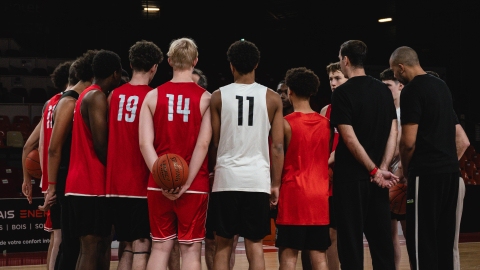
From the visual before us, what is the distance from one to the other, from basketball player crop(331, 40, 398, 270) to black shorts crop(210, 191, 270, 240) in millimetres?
603

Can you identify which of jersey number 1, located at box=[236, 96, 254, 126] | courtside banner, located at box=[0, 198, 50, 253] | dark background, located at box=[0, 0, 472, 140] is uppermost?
dark background, located at box=[0, 0, 472, 140]

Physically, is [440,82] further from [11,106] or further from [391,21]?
[391,21]

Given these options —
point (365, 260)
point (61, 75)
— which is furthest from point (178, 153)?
point (365, 260)

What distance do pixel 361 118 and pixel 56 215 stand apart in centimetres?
267

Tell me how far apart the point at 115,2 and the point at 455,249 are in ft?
48.5

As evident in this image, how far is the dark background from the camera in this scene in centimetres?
1703

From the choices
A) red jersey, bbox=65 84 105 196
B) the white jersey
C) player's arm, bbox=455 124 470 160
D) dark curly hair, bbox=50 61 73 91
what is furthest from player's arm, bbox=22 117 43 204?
player's arm, bbox=455 124 470 160

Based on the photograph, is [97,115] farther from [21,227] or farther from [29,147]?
[21,227]

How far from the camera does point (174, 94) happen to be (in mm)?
4527

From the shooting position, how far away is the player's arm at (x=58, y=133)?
489 centimetres

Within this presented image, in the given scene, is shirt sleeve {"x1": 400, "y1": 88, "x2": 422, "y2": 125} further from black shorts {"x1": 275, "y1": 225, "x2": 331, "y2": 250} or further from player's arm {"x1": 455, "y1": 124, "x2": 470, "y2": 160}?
black shorts {"x1": 275, "y1": 225, "x2": 331, "y2": 250}

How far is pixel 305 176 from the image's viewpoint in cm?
486

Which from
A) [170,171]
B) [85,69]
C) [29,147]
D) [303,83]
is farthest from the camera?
[29,147]

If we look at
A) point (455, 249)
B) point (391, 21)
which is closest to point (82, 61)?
point (455, 249)
